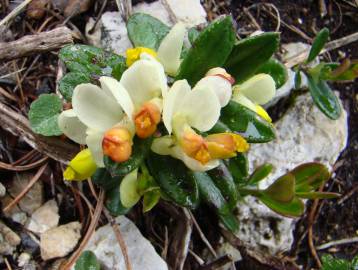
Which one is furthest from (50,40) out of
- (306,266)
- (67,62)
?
(306,266)

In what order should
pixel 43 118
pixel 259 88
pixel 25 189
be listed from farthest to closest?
pixel 25 189, pixel 43 118, pixel 259 88

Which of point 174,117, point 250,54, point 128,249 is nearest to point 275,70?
point 250,54

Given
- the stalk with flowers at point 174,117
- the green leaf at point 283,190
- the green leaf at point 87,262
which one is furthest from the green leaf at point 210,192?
the green leaf at point 87,262

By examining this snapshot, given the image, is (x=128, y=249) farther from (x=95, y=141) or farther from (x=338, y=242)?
(x=338, y=242)

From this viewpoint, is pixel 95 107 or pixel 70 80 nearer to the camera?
pixel 95 107

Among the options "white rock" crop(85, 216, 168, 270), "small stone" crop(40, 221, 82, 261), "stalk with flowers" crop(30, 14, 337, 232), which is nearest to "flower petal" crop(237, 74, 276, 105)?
"stalk with flowers" crop(30, 14, 337, 232)

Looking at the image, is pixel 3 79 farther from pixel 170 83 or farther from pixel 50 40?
pixel 170 83

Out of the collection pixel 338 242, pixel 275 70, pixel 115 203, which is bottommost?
pixel 338 242
